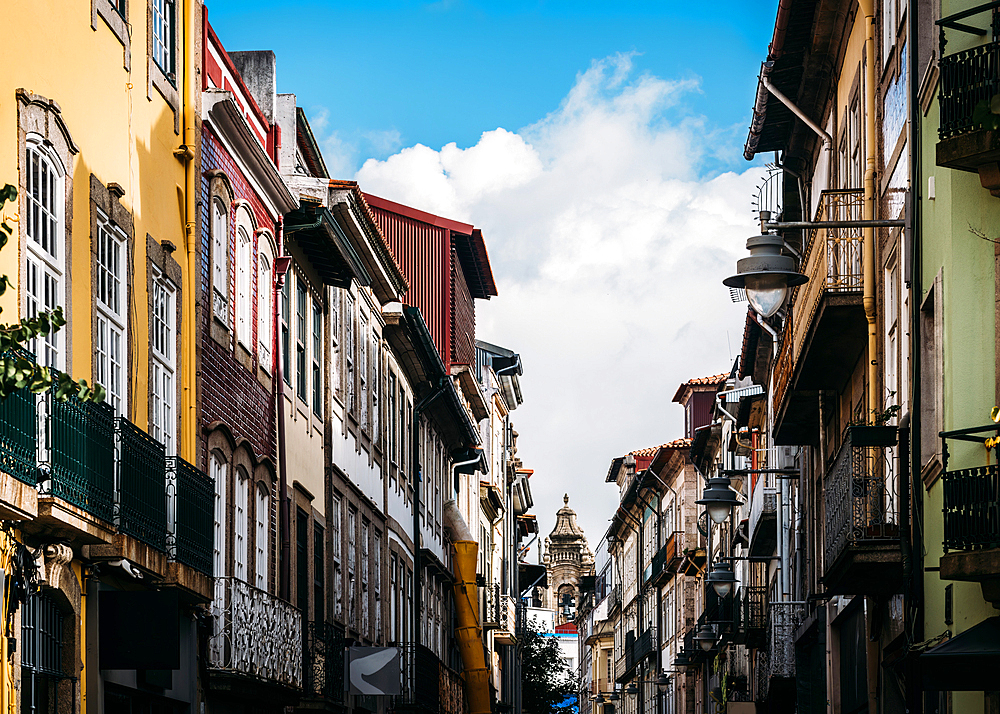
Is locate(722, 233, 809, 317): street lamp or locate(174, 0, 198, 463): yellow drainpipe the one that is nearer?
locate(722, 233, 809, 317): street lamp

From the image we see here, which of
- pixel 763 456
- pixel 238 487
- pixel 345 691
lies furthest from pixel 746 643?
pixel 238 487

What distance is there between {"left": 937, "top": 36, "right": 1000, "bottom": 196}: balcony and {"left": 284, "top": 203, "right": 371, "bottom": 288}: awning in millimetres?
10300

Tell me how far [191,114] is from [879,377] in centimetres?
762

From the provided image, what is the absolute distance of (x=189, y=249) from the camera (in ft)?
51.1

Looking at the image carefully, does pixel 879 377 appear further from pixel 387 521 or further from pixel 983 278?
pixel 387 521

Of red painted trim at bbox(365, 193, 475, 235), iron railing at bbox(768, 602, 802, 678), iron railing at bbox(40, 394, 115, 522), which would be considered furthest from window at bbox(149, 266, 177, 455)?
red painted trim at bbox(365, 193, 475, 235)

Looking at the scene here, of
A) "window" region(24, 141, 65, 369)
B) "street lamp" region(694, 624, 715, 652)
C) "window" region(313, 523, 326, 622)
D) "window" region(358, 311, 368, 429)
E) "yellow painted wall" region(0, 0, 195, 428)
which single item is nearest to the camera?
"yellow painted wall" region(0, 0, 195, 428)

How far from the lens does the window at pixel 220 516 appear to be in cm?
1659

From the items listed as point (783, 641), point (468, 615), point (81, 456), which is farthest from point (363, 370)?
point (81, 456)

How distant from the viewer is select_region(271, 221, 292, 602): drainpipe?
19562mm

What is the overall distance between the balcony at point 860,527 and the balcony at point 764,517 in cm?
1594

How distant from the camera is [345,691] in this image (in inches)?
896

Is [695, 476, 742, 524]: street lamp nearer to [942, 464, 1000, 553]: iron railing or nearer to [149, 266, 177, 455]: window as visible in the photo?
[149, 266, 177, 455]: window

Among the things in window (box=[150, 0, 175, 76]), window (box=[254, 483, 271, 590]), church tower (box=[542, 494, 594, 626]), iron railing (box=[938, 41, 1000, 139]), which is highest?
window (box=[150, 0, 175, 76])
